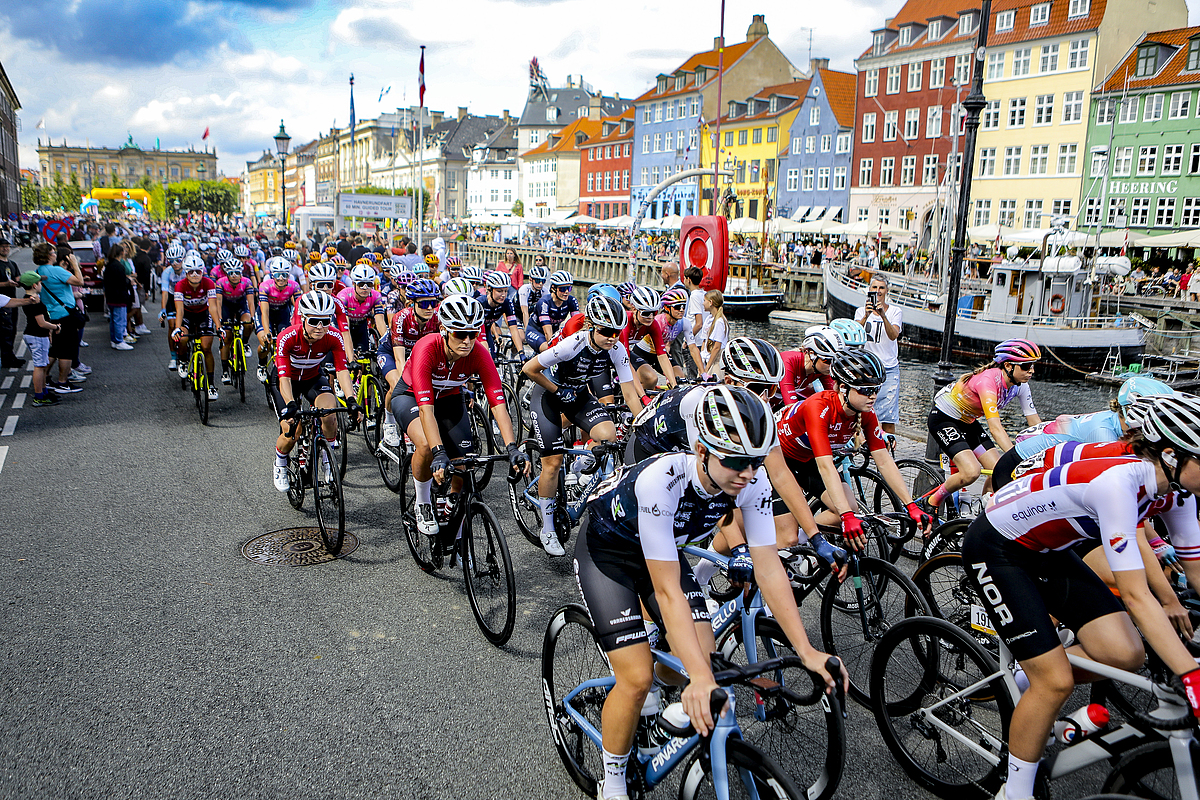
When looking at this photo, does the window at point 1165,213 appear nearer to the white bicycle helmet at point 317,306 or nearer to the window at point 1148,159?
the window at point 1148,159

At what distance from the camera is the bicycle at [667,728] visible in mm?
2750

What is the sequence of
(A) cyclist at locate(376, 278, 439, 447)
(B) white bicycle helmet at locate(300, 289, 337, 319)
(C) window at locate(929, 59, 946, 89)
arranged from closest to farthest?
(B) white bicycle helmet at locate(300, 289, 337, 319)
(A) cyclist at locate(376, 278, 439, 447)
(C) window at locate(929, 59, 946, 89)

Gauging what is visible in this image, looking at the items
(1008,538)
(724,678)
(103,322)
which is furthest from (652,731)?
(103,322)

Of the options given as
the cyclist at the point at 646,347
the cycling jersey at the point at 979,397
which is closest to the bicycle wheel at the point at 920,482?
the cycling jersey at the point at 979,397

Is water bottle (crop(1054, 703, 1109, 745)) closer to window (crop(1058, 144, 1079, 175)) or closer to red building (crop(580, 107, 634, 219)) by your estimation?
window (crop(1058, 144, 1079, 175))

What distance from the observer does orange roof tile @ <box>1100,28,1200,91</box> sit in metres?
40.9

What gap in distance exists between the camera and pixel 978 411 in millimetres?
6414

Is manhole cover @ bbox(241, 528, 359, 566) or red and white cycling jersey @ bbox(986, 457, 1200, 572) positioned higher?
red and white cycling jersey @ bbox(986, 457, 1200, 572)

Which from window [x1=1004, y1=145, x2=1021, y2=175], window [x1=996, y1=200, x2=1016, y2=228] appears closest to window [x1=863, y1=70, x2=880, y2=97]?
window [x1=1004, y1=145, x2=1021, y2=175]

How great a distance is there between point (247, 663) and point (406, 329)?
454cm

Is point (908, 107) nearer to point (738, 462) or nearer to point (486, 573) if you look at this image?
point (486, 573)

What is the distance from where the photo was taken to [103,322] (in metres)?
21.9

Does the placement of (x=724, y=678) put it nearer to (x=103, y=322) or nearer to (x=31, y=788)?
(x=31, y=788)

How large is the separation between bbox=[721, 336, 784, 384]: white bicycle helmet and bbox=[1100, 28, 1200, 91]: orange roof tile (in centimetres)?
4748
